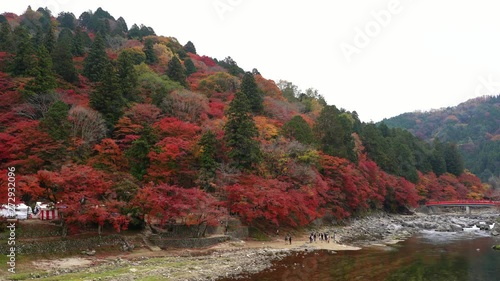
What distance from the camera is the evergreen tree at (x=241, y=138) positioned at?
38.4 m

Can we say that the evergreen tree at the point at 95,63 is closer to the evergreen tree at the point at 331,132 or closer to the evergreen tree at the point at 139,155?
the evergreen tree at the point at 139,155

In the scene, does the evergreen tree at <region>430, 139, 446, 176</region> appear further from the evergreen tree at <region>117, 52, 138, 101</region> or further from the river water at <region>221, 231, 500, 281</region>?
the evergreen tree at <region>117, 52, 138, 101</region>

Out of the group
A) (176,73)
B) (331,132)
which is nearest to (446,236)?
(331,132)

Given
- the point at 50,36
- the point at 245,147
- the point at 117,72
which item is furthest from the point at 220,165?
the point at 50,36

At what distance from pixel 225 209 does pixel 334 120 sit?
3100 centimetres

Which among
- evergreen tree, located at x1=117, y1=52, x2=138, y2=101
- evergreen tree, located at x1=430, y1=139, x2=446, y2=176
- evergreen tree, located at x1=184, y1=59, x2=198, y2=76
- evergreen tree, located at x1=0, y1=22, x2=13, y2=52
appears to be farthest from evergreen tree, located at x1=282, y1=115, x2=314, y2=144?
evergreen tree, located at x1=430, y1=139, x2=446, y2=176

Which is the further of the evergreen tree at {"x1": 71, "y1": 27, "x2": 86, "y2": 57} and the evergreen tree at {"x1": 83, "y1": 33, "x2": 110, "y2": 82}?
the evergreen tree at {"x1": 71, "y1": 27, "x2": 86, "y2": 57}

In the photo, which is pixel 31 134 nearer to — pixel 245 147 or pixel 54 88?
pixel 54 88

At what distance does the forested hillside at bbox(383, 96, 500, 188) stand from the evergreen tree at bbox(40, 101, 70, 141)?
325 feet

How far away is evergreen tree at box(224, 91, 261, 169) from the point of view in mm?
38406

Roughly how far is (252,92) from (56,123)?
1163 inches

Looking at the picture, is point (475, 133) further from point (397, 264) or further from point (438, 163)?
point (397, 264)

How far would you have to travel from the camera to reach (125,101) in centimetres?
4303

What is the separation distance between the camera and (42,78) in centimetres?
4028
